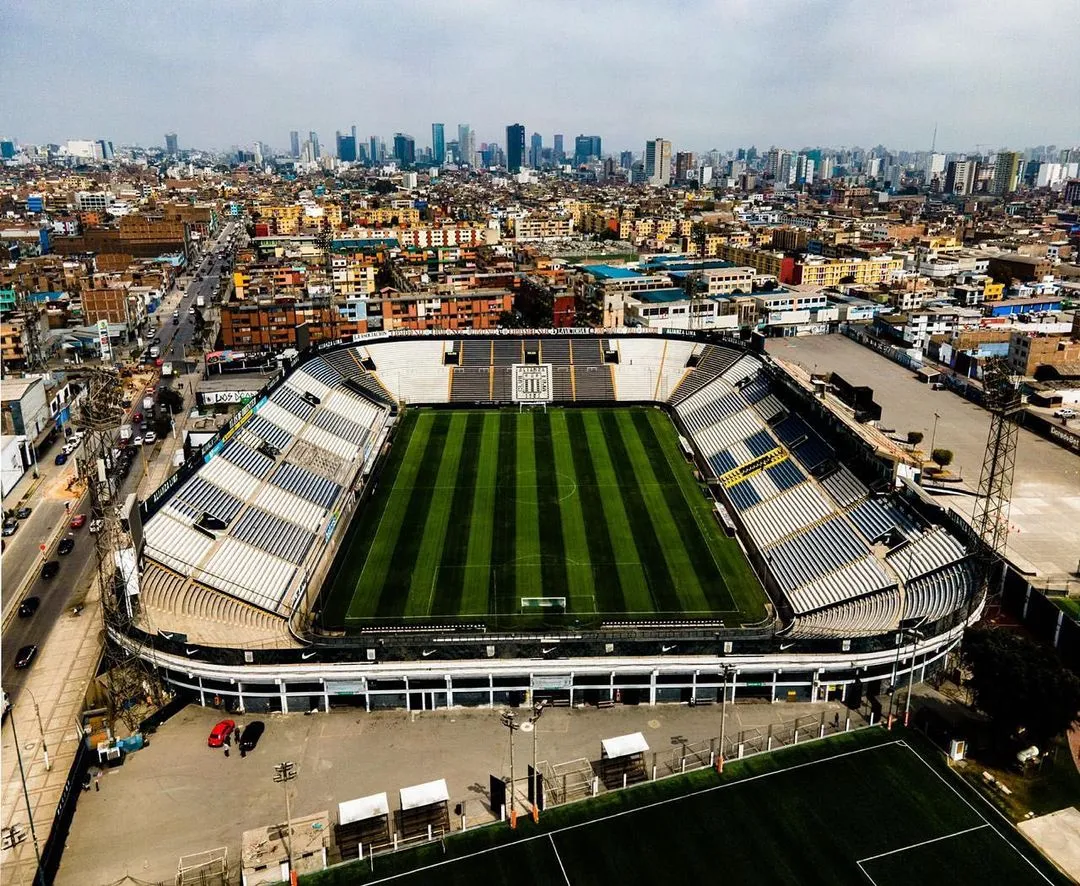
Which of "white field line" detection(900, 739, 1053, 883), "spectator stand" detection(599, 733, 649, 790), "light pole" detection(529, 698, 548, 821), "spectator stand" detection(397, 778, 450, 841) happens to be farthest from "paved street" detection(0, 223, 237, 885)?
"white field line" detection(900, 739, 1053, 883)

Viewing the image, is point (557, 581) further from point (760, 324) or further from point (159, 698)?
point (760, 324)

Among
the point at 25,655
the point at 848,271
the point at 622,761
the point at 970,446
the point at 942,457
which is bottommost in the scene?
the point at 25,655

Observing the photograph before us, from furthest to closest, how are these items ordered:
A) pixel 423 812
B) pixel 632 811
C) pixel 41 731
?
1. pixel 41 731
2. pixel 632 811
3. pixel 423 812

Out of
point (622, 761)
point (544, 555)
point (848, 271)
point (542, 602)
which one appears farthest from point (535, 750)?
point (848, 271)

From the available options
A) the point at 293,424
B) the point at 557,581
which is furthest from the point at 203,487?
the point at 557,581

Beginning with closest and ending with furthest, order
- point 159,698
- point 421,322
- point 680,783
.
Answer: point 680,783 → point 159,698 → point 421,322

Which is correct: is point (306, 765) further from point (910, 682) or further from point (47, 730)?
point (910, 682)

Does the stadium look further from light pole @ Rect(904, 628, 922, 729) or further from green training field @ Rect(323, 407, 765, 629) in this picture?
light pole @ Rect(904, 628, 922, 729)
